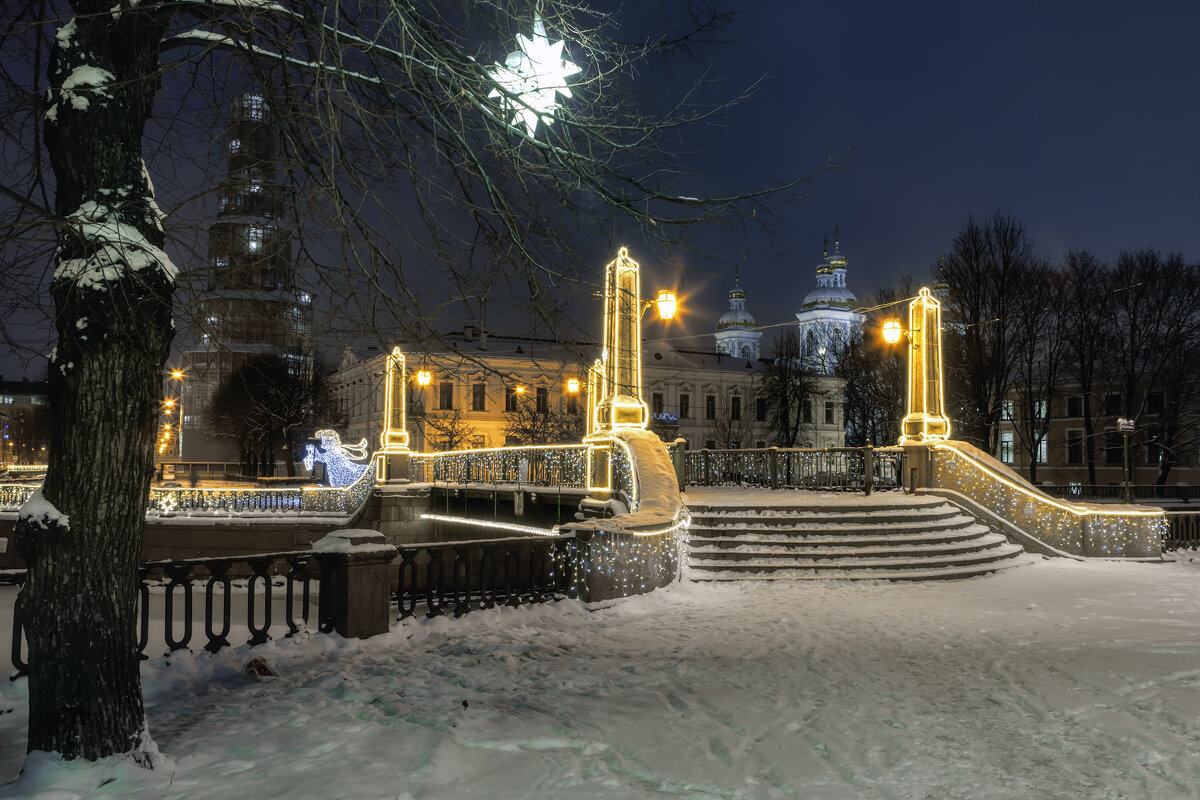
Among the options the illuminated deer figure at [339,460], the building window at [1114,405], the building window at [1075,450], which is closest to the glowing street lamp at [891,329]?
the illuminated deer figure at [339,460]

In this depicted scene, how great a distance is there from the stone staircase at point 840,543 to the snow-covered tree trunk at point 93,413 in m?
9.06

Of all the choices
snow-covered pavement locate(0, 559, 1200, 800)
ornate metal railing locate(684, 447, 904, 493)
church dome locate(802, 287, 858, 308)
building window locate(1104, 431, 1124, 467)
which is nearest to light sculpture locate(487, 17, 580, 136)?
snow-covered pavement locate(0, 559, 1200, 800)

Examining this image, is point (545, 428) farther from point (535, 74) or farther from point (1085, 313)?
point (535, 74)

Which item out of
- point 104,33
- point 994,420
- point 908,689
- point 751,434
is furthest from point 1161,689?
point 751,434

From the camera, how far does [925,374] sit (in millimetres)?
18188

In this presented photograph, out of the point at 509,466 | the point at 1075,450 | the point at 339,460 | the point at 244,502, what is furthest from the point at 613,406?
the point at 1075,450

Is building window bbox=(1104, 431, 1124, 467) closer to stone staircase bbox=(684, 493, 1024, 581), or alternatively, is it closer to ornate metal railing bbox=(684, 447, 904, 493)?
ornate metal railing bbox=(684, 447, 904, 493)

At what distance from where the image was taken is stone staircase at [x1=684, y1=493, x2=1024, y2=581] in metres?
13.0

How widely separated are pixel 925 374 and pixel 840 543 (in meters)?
6.13

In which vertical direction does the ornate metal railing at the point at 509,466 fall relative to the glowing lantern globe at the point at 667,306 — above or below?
below

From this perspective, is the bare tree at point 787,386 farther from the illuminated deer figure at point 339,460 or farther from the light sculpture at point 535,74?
the light sculpture at point 535,74

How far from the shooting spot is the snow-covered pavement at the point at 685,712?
4715 mm

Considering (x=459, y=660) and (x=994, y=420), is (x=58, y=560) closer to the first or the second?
(x=459, y=660)

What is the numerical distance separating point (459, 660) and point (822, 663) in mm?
3218
